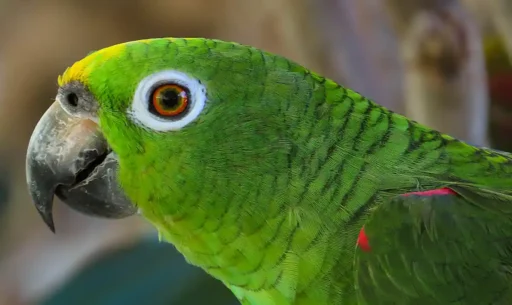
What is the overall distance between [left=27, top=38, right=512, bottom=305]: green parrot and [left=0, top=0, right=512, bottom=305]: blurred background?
89cm

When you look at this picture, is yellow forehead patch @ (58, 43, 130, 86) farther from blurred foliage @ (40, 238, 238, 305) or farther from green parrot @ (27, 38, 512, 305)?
blurred foliage @ (40, 238, 238, 305)

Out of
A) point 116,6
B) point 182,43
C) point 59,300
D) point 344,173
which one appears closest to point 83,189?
point 182,43

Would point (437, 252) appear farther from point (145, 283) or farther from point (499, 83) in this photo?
point (145, 283)

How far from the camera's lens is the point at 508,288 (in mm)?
608

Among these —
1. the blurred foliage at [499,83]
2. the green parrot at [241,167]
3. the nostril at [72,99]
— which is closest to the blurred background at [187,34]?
the blurred foliage at [499,83]

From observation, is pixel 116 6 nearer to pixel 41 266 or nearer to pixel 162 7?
pixel 162 7

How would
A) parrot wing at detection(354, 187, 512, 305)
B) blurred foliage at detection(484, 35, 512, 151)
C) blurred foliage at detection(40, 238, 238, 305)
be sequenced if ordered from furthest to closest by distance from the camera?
blurred foliage at detection(40, 238, 238, 305) → blurred foliage at detection(484, 35, 512, 151) → parrot wing at detection(354, 187, 512, 305)

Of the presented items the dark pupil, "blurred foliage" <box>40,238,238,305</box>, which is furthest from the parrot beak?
"blurred foliage" <box>40,238,238,305</box>

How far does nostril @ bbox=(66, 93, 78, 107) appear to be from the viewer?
0.74 meters

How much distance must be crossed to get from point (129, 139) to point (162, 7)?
123cm

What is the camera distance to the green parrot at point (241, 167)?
2.28 feet

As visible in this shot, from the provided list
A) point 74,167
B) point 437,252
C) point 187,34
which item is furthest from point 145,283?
point 437,252

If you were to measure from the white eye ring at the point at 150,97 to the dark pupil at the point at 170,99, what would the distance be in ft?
0.05

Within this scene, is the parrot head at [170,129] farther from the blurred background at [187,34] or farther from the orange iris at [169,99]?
the blurred background at [187,34]
